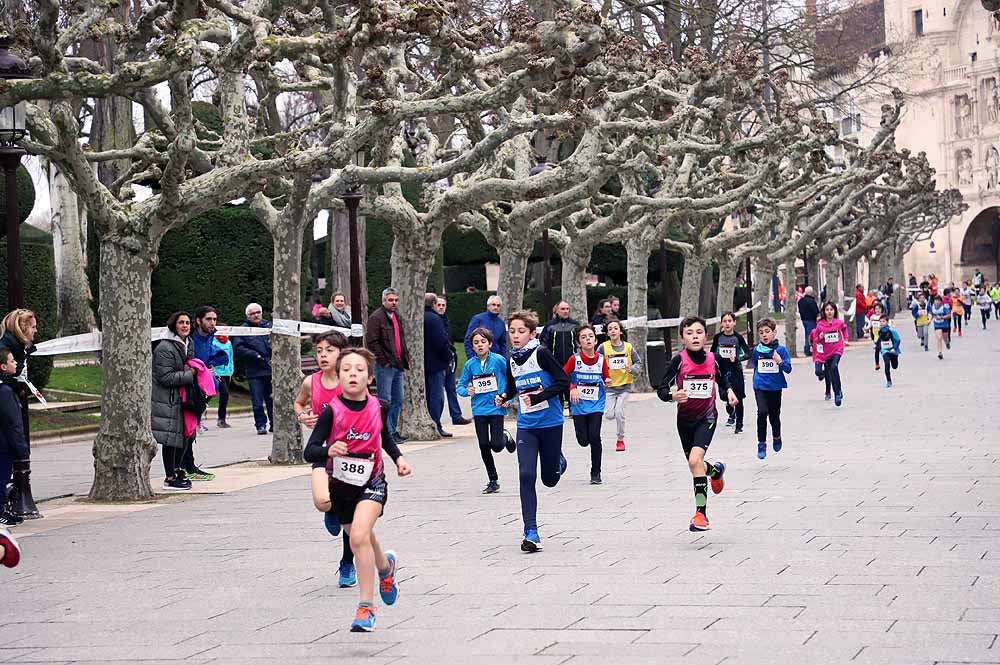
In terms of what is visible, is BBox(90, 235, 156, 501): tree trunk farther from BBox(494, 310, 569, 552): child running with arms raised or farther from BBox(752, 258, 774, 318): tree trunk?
BBox(752, 258, 774, 318): tree trunk

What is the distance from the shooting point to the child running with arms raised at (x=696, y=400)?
37.7 ft

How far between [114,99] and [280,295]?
12.3m

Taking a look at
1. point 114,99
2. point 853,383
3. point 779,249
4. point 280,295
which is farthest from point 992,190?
point 280,295

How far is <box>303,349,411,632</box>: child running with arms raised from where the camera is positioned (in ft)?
26.9

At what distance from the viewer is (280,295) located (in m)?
18.0

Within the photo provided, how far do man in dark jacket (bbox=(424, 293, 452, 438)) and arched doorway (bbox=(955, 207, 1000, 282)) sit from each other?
89.6m

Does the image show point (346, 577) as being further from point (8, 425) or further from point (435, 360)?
point (435, 360)

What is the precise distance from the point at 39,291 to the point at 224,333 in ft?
14.1

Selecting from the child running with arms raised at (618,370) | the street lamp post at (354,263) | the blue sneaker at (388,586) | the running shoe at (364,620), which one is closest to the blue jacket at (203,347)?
the street lamp post at (354,263)

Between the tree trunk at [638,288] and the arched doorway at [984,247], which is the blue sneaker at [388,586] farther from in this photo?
the arched doorway at [984,247]

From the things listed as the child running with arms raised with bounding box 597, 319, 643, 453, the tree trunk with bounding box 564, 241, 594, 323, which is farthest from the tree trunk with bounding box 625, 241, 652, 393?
the child running with arms raised with bounding box 597, 319, 643, 453

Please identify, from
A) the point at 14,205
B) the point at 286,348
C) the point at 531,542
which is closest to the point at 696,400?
the point at 531,542

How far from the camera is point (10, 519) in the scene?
517 inches

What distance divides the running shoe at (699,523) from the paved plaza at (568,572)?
0.40 feet
